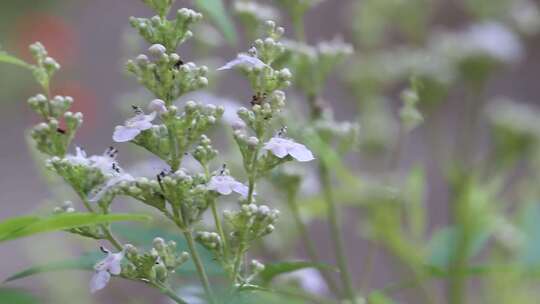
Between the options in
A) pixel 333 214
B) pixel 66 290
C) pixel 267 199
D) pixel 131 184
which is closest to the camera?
pixel 131 184

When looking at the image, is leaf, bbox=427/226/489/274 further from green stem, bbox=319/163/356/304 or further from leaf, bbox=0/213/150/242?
leaf, bbox=0/213/150/242

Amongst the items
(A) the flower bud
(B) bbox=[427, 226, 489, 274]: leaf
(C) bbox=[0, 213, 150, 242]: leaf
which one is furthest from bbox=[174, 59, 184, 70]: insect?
(B) bbox=[427, 226, 489, 274]: leaf

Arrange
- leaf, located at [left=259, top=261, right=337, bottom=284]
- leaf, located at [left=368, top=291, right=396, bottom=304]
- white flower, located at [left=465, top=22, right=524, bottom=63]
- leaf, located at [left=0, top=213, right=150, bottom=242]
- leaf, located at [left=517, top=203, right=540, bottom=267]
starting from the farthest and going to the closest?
white flower, located at [left=465, top=22, right=524, bottom=63] < leaf, located at [left=517, top=203, right=540, bottom=267] < leaf, located at [left=368, top=291, right=396, bottom=304] < leaf, located at [left=259, top=261, right=337, bottom=284] < leaf, located at [left=0, top=213, right=150, bottom=242]

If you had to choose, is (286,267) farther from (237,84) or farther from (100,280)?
(237,84)

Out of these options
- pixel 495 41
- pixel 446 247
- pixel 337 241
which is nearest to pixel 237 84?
pixel 495 41

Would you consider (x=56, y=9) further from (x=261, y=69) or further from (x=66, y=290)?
(x=261, y=69)

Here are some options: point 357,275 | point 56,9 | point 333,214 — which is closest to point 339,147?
point 333,214
